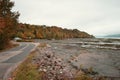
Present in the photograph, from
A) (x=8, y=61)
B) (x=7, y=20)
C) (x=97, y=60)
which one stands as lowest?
(x=97, y=60)

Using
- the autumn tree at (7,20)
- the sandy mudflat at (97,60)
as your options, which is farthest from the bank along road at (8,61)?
the autumn tree at (7,20)

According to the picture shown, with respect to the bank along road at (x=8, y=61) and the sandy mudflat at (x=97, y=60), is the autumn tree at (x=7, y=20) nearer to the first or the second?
the bank along road at (x=8, y=61)

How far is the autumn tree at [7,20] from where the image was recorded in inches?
1828

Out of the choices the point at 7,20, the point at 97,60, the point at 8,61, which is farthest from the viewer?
the point at 7,20

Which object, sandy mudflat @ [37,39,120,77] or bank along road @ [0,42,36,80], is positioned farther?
sandy mudflat @ [37,39,120,77]

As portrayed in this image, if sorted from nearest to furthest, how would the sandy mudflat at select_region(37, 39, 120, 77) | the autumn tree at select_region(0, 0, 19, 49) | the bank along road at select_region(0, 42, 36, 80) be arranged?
the bank along road at select_region(0, 42, 36, 80), the sandy mudflat at select_region(37, 39, 120, 77), the autumn tree at select_region(0, 0, 19, 49)

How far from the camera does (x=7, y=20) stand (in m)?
47.4

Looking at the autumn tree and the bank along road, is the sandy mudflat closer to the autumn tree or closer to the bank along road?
the bank along road

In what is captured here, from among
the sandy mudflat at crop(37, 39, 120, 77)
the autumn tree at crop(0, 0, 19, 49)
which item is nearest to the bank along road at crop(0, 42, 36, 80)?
the sandy mudflat at crop(37, 39, 120, 77)

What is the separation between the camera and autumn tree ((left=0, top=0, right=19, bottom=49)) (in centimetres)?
4644

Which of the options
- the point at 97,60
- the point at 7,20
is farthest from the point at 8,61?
the point at 7,20

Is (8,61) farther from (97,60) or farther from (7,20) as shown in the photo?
(7,20)

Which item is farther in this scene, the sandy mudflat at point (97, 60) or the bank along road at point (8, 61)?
the sandy mudflat at point (97, 60)

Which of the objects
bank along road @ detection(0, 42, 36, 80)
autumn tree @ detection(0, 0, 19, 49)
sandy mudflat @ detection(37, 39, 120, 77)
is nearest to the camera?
bank along road @ detection(0, 42, 36, 80)
